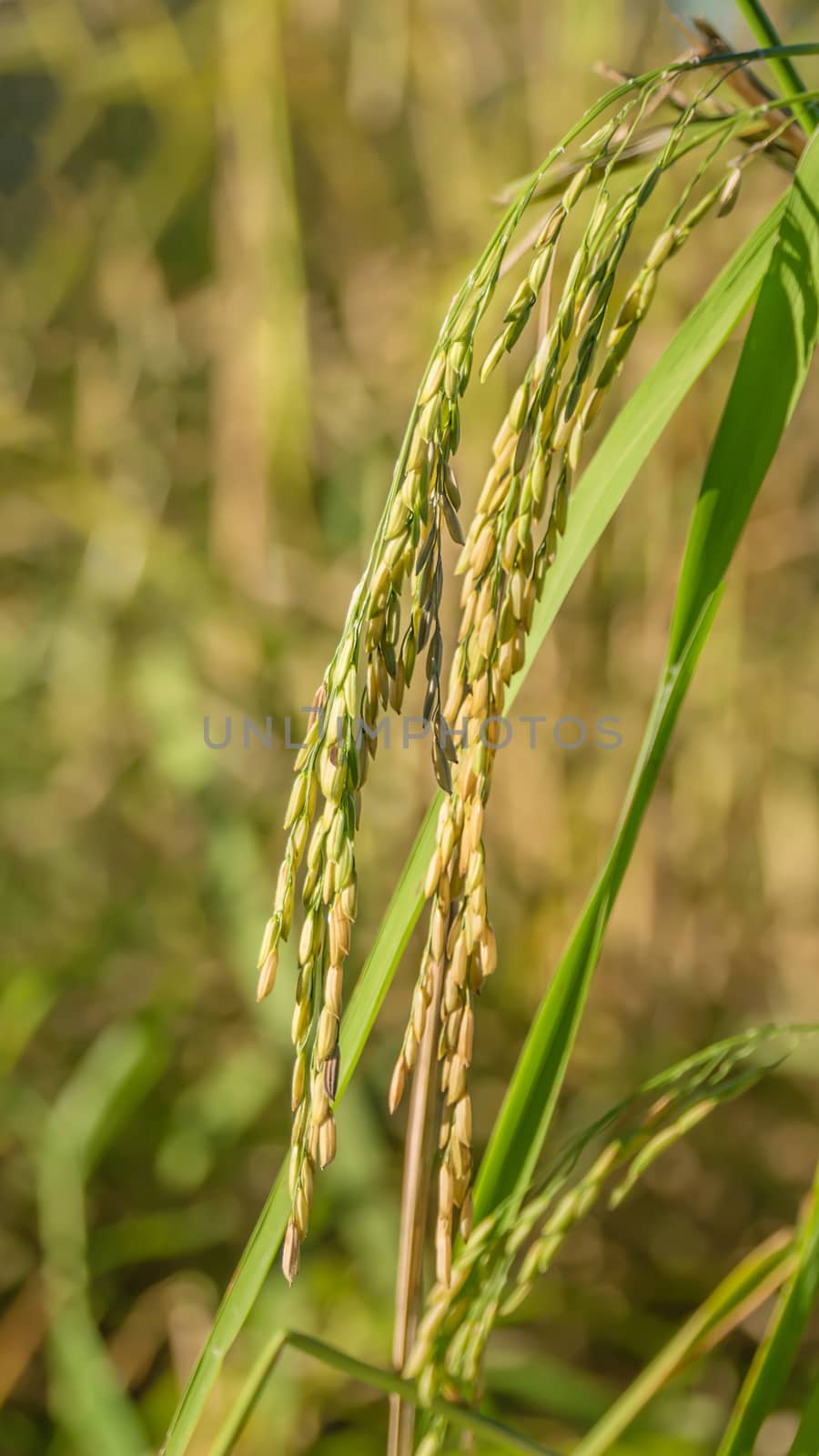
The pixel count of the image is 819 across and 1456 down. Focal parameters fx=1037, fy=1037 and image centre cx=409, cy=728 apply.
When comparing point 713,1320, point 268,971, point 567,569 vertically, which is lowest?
point 713,1320

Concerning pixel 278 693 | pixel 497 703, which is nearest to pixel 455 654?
pixel 497 703

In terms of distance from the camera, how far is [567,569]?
0.29 metres

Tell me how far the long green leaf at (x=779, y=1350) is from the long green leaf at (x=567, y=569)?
13cm

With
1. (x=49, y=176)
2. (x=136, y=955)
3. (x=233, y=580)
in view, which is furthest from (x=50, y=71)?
(x=136, y=955)

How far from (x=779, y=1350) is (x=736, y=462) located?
0.23 meters

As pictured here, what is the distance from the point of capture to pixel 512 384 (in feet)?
2.74

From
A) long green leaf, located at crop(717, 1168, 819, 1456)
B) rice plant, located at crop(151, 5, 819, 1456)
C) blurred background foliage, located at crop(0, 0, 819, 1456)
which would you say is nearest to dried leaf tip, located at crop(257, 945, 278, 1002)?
rice plant, located at crop(151, 5, 819, 1456)

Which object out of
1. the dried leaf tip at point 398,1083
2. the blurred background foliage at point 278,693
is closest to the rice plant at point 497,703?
the dried leaf tip at point 398,1083

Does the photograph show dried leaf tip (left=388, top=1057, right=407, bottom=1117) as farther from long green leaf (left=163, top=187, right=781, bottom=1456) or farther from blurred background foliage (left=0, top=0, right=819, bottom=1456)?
blurred background foliage (left=0, top=0, right=819, bottom=1456)

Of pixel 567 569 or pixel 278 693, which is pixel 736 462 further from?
pixel 278 693

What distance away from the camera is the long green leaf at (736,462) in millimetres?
255

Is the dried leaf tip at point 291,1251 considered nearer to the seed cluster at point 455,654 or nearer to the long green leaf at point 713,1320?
the seed cluster at point 455,654

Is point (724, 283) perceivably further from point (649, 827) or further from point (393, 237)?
point (393, 237)

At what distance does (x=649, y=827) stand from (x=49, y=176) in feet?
2.65
